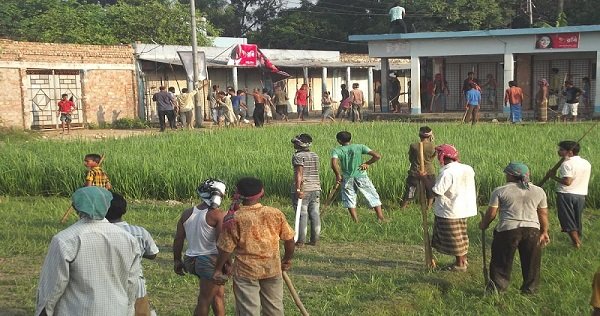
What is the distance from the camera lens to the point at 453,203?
25.2 ft

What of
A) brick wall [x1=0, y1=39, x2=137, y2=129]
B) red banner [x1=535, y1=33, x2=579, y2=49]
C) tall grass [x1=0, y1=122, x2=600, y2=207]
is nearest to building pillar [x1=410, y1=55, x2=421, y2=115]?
red banner [x1=535, y1=33, x2=579, y2=49]

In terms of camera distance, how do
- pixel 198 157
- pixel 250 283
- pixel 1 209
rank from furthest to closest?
pixel 198 157, pixel 1 209, pixel 250 283

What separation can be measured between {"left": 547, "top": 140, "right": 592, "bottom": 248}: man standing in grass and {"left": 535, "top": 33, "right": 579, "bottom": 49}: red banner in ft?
63.3

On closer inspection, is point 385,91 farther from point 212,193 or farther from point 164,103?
point 212,193

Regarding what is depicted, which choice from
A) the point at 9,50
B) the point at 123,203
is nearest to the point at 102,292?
the point at 123,203

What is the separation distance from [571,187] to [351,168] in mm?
2847

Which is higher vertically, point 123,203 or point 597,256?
point 123,203

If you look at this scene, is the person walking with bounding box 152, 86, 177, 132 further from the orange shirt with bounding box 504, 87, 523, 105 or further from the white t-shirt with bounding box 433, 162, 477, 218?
the white t-shirt with bounding box 433, 162, 477, 218

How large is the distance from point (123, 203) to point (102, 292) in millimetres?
1307

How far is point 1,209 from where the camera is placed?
12.1 metres

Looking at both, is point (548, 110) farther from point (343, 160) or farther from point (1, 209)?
point (1, 209)

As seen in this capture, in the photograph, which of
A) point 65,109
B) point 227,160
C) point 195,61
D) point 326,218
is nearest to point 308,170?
point 326,218

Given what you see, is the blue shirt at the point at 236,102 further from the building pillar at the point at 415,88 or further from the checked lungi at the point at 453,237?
the checked lungi at the point at 453,237

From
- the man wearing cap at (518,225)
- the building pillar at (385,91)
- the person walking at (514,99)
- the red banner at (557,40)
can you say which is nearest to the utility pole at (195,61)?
the building pillar at (385,91)
